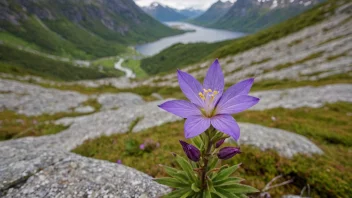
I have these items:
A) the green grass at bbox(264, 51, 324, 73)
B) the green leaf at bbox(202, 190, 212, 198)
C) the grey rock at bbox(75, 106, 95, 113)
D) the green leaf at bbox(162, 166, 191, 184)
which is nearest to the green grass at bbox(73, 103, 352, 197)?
the green leaf at bbox(162, 166, 191, 184)

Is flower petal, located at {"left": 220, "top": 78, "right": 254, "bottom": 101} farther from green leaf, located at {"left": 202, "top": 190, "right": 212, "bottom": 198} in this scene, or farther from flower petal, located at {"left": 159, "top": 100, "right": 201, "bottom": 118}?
green leaf, located at {"left": 202, "top": 190, "right": 212, "bottom": 198}

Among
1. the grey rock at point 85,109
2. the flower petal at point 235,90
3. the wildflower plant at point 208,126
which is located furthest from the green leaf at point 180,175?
the grey rock at point 85,109

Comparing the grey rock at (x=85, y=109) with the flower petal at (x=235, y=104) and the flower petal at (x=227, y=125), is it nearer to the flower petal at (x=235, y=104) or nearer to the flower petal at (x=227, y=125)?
the flower petal at (x=235, y=104)

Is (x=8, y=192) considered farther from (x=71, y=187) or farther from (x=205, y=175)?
(x=205, y=175)

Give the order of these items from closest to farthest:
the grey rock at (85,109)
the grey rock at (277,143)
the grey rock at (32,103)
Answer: the grey rock at (277,143) < the grey rock at (32,103) < the grey rock at (85,109)

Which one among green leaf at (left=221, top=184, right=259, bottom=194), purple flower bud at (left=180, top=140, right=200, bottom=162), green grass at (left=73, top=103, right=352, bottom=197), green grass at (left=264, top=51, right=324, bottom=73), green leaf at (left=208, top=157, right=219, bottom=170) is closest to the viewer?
purple flower bud at (left=180, top=140, right=200, bottom=162)

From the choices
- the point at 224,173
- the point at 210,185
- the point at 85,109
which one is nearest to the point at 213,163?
the point at 224,173

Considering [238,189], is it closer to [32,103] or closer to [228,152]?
[228,152]
